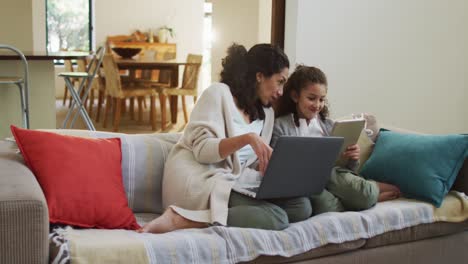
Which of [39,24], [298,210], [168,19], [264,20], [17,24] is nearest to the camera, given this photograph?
[298,210]

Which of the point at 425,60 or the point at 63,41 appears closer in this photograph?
the point at 425,60

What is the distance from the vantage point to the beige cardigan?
2.28m

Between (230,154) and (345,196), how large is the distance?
52 cm

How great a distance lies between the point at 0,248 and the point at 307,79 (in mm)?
1481

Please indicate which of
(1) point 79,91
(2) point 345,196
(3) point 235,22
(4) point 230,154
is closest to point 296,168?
(4) point 230,154

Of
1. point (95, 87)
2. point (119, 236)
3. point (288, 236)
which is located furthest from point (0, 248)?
point (95, 87)

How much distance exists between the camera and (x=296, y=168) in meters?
2.26

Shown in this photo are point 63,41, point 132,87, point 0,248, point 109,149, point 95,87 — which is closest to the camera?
point 0,248

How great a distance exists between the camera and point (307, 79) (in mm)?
2701

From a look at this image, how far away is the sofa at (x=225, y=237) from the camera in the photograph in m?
Result: 1.77

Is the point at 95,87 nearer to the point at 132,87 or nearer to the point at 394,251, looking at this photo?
the point at 132,87

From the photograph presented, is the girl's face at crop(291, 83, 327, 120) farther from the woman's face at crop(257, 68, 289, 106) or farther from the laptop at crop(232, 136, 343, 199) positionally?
the laptop at crop(232, 136, 343, 199)

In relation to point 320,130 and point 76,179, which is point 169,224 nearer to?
point 76,179

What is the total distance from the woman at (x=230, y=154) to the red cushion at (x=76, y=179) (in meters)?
0.15
